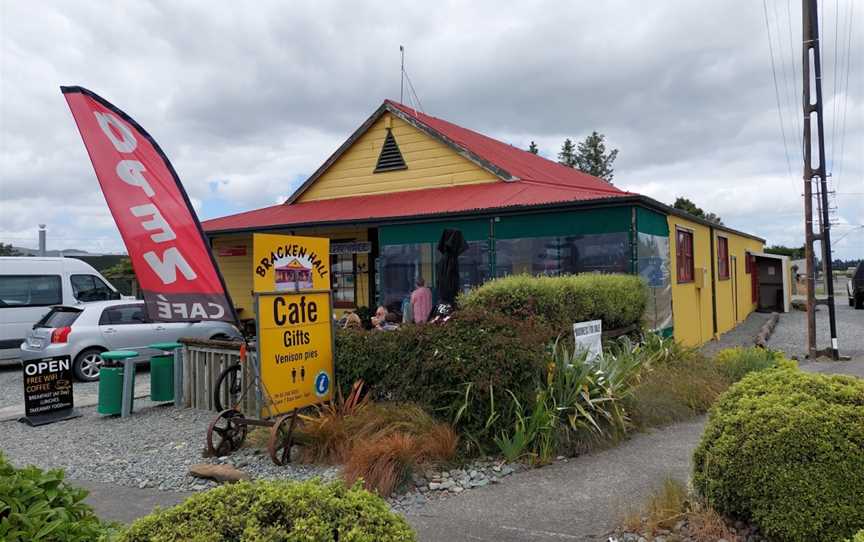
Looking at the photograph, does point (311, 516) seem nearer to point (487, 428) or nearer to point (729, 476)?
point (729, 476)

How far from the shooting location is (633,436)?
6559 mm

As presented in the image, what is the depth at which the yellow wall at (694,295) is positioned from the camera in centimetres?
1278

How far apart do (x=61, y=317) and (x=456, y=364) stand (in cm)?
906

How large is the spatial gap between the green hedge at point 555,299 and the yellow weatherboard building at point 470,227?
1.90 m

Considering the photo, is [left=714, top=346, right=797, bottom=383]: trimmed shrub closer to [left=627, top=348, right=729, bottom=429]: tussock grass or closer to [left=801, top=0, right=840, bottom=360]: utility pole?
[left=627, top=348, right=729, bottom=429]: tussock grass

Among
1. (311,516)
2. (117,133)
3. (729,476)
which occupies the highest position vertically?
(117,133)

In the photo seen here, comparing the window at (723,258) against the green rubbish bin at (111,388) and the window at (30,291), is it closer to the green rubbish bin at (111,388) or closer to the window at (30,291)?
the green rubbish bin at (111,388)

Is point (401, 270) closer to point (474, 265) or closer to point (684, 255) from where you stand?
point (474, 265)

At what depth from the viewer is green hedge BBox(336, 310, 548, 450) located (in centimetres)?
598

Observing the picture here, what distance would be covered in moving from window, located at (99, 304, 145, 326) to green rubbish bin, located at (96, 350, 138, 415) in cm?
375

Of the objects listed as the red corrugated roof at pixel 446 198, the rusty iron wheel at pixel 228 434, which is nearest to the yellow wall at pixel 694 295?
the red corrugated roof at pixel 446 198

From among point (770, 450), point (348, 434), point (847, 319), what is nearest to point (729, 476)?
point (770, 450)

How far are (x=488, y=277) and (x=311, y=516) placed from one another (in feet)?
35.5

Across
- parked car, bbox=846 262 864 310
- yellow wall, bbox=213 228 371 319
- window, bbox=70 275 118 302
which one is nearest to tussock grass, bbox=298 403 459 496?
yellow wall, bbox=213 228 371 319
